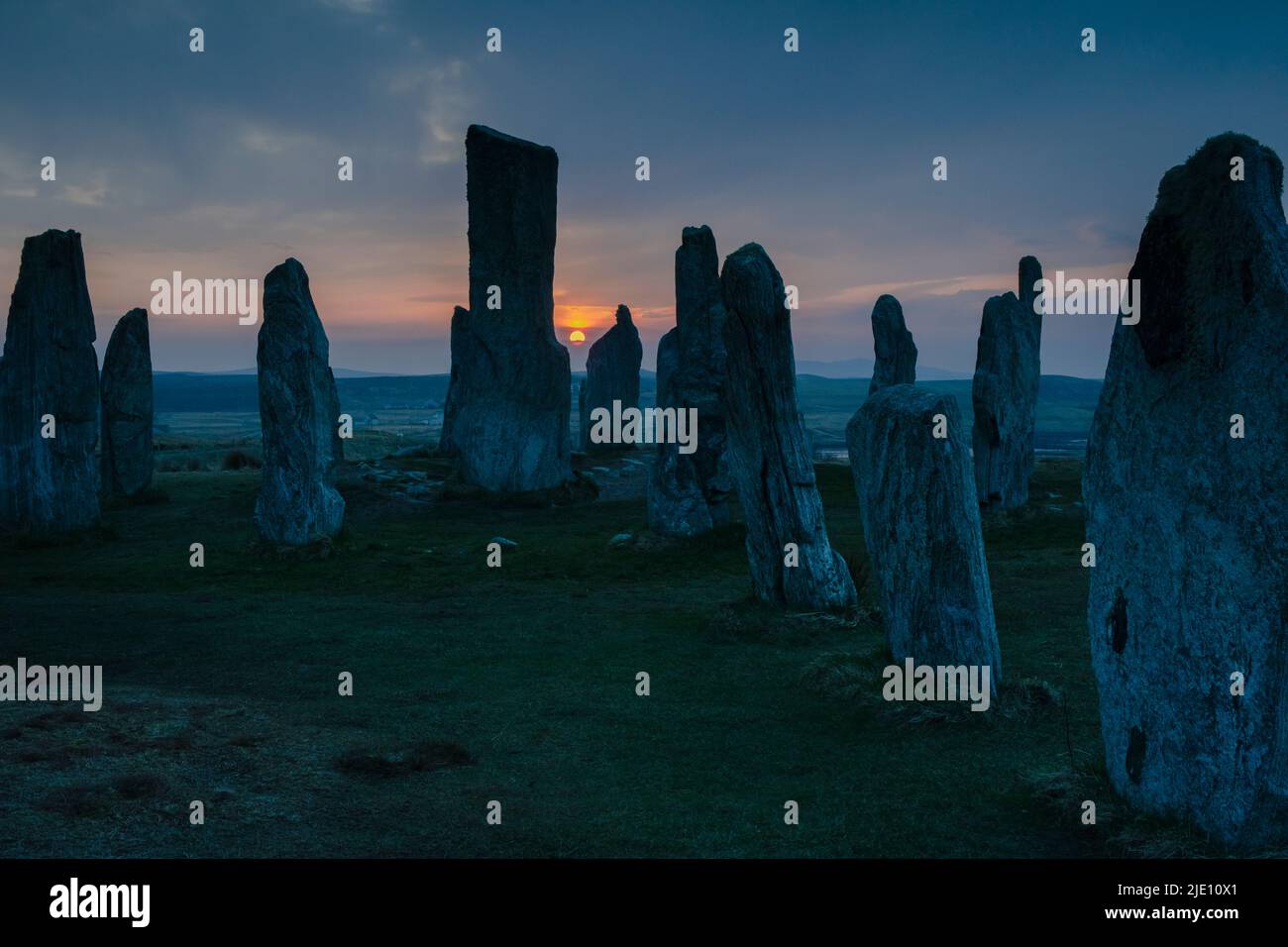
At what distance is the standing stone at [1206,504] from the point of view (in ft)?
19.3

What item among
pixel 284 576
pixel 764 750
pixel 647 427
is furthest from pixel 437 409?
pixel 764 750

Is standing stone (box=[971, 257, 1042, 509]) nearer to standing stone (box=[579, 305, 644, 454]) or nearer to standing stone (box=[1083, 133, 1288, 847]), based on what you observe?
standing stone (box=[1083, 133, 1288, 847])

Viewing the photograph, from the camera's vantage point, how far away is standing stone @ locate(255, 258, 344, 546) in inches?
734

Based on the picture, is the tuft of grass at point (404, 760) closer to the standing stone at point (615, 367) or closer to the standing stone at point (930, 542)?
the standing stone at point (930, 542)

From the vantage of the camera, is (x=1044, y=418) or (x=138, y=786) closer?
(x=138, y=786)

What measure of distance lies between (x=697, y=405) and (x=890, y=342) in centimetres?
1179

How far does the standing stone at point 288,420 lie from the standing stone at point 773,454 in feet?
27.4

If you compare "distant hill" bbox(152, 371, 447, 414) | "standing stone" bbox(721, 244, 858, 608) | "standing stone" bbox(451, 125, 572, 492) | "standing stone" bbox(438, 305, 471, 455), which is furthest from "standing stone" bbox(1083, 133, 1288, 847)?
"distant hill" bbox(152, 371, 447, 414)

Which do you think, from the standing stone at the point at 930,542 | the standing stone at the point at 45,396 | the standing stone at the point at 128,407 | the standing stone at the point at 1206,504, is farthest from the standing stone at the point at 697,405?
the standing stone at the point at 1206,504

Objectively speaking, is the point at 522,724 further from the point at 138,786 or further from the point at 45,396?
the point at 45,396

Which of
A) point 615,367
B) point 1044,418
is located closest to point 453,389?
point 615,367

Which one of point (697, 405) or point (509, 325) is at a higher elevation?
point (509, 325)

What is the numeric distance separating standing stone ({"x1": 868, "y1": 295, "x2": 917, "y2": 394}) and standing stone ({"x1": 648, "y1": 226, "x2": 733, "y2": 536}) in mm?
10721

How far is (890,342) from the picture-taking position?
30.7 metres
